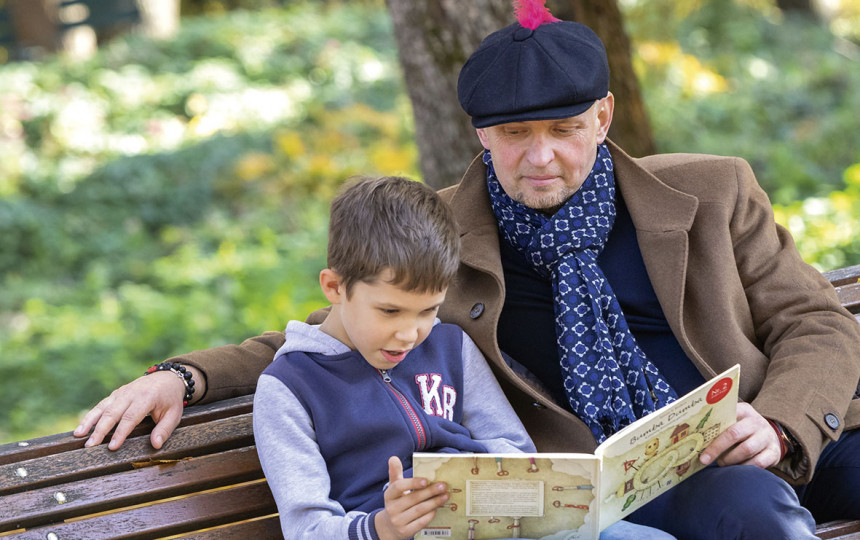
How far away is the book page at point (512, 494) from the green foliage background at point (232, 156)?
3876 mm

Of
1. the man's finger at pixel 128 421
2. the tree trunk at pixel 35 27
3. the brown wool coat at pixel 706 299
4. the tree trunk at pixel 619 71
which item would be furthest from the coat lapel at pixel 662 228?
the tree trunk at pixel 35 27

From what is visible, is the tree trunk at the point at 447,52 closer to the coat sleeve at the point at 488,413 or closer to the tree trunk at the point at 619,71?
the tree trunk at the point at 619,71

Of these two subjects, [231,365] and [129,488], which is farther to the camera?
[231,365]

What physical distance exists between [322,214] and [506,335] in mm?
6261

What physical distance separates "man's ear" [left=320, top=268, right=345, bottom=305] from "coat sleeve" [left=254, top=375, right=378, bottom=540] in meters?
0.25

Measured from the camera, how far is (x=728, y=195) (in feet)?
9.35

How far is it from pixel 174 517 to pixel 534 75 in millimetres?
1502

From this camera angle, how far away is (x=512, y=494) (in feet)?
6.95

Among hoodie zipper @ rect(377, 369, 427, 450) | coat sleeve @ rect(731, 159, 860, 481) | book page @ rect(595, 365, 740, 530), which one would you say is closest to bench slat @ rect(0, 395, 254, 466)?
hoodie zipper @ rect(377, 369, 427, 450)

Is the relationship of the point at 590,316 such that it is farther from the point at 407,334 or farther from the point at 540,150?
the point at 407,334

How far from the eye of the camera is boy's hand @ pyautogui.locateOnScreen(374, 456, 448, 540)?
2.06 m

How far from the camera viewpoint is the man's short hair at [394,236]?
2.30 m

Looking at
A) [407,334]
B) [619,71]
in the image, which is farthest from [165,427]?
[619,71]

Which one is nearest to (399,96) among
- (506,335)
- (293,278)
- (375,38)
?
(375,38)
